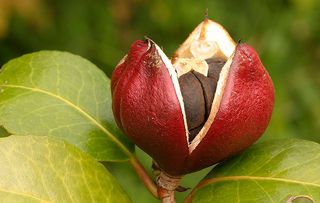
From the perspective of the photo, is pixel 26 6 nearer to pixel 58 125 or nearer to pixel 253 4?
pixel 253 4

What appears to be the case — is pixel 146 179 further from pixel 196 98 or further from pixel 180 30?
pixel 180 30

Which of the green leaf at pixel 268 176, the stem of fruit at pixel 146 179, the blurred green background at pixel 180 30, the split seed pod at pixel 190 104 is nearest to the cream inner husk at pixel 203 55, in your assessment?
the split seed pod at pixel 190 104

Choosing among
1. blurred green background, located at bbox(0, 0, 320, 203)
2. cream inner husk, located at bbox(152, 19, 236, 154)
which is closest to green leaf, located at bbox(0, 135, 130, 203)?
cream inner husk, located at bbox(152, 19, 236, 154)

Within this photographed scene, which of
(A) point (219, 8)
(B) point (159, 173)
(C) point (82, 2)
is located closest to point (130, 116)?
(B) point (159, 173)

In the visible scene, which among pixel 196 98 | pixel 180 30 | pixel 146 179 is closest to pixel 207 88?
pixel 196 98

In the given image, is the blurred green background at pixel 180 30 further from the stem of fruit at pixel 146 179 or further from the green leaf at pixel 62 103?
the stem of fruit at pixel 146 179

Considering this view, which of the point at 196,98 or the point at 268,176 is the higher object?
the point at 196,98
